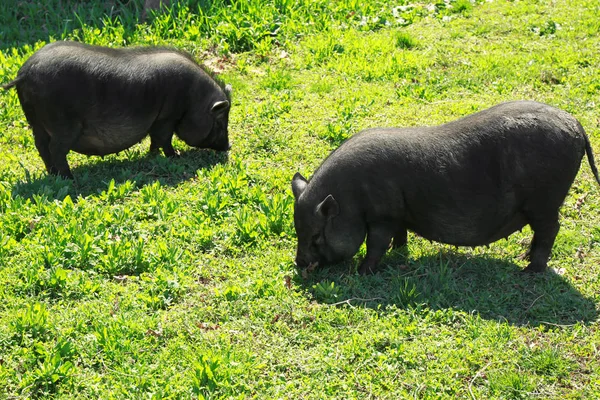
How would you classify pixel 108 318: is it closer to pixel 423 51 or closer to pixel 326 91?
pixel 326 91

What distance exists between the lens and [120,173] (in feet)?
29.7

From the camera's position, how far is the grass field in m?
5.77

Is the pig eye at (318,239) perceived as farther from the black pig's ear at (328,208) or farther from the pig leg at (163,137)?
the pig leg at (163,137)

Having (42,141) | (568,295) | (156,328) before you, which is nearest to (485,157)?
(568,295)

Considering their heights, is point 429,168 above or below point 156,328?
above

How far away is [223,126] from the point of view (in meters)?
9.57

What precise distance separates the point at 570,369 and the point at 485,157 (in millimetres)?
1854

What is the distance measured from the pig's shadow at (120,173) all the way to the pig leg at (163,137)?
119mm

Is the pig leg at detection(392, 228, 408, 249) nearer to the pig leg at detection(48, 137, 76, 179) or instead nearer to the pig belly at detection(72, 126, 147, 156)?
the pig belly at detection(72, 126, 147, 156)

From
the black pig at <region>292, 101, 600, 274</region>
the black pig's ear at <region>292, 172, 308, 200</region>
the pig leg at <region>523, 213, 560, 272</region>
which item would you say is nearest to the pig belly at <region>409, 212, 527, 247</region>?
the black pig at <region>292, 101, 600, 274</region>

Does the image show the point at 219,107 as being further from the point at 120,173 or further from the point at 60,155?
the point at 60,155

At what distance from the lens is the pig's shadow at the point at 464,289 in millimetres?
6520

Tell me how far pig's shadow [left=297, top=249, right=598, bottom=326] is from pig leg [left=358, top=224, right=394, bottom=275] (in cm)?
12

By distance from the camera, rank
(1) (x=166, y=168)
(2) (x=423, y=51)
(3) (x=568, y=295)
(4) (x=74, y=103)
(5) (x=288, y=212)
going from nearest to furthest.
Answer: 1. (3) (x=568, y=295)
2. (5) (x=288, y=212)
3. (4) (x=74, y=103)
4. (1) (x=166, y=168)
5. (2) (x=423, y=51)
